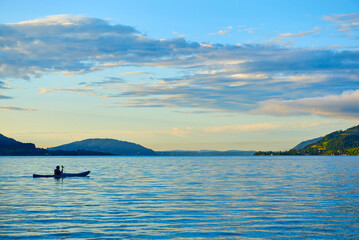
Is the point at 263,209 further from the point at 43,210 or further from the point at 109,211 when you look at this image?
the point at 43,210

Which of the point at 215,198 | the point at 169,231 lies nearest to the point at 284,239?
the point at 169,231

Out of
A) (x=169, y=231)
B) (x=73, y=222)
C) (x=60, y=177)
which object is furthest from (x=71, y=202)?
(x=60, y=177)

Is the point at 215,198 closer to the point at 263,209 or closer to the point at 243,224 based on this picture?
the point at 263,209

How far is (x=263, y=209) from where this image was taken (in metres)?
43.4

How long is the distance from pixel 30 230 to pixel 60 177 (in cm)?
6228

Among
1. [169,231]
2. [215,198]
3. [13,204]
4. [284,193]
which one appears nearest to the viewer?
[169,231]

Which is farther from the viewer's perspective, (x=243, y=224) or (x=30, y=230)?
(x=243, y=224)

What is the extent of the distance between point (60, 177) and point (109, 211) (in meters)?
54.7

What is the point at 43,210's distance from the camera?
144ft

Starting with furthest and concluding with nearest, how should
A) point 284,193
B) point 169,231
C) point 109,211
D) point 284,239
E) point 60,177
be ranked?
point 60,177 < point 284,193 < point 109,211 < point 169,231 < point 284,239

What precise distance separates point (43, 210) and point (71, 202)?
6.94m

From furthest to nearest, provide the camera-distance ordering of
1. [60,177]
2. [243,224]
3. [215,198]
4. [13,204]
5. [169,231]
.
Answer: [60,177] → [215,198] → [13,204] → [243,224] → [169,231]

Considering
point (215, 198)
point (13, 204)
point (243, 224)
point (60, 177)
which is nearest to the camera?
point (243, 224)

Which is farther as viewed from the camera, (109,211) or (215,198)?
(215,198)
